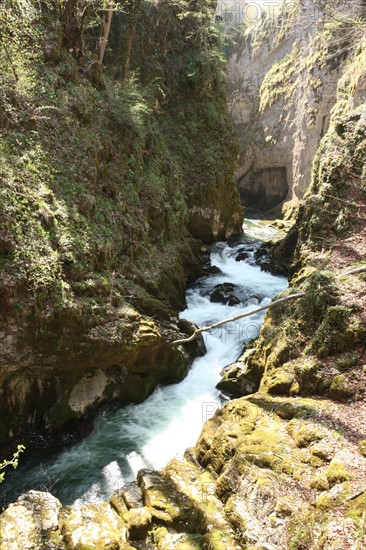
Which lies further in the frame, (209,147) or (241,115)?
(241,115)

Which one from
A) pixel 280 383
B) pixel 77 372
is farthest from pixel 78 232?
pixel 280 383

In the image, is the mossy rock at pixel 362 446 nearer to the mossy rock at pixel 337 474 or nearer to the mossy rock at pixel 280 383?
the mossy rock at pixel 337 474

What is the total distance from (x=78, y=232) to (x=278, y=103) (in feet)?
108

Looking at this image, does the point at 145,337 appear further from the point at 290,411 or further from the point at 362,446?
the point at 362,446

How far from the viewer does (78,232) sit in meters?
9.06

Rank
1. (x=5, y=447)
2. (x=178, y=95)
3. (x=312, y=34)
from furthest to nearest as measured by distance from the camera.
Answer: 1. (x=312, y=34)
2. (x=178, y=95)
3. (x=5, y=447)

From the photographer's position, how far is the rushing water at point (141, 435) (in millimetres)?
7324

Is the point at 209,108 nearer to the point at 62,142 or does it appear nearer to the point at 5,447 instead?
the point at 62,142

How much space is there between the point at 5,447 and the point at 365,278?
8.69 meters

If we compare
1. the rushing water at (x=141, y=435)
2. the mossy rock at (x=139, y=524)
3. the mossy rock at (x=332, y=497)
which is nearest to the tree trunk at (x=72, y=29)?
the rushing water at (x=141, y=435)

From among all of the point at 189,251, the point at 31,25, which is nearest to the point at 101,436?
the point at 189,251

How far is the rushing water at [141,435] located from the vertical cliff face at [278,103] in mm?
20971

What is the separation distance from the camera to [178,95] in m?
20.8

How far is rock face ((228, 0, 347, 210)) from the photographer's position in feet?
92.0
